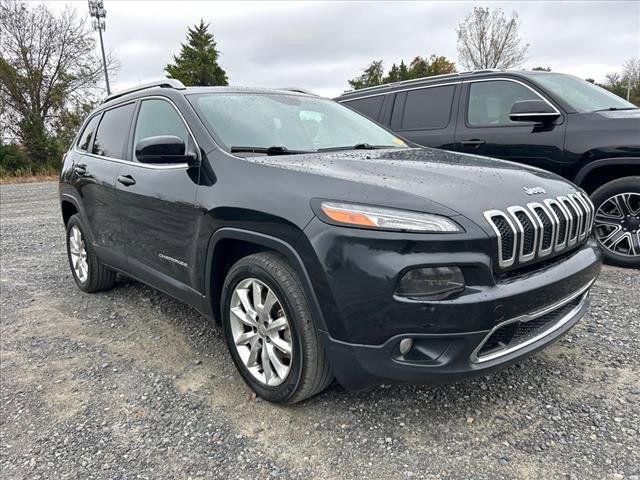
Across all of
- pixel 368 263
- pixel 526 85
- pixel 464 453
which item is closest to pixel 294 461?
pixel 464 453

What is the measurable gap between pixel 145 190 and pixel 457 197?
6.71 ft

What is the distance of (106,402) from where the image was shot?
266cm

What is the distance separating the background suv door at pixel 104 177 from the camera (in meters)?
3.73

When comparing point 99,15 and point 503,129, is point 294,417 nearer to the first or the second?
point 503,129

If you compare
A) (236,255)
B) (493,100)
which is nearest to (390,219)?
(236,255)

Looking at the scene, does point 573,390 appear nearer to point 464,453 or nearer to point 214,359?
point 464,453

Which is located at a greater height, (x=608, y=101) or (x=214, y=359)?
(x=608, y=101)

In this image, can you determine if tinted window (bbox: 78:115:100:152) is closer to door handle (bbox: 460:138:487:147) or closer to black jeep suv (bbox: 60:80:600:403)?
black jeep suv (bbox: 60:80:600:403)

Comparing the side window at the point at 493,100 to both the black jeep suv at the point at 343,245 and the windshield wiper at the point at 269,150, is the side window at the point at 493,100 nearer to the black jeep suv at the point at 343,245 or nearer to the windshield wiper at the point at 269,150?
the black jeep suv at the point at 343,245

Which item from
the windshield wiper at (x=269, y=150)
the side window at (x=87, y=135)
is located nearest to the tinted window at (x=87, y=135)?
the side window at (x=87, y=135)

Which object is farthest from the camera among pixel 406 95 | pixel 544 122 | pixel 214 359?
pixel 406 95

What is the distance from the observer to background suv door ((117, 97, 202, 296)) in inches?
113

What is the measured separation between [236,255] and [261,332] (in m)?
0.49

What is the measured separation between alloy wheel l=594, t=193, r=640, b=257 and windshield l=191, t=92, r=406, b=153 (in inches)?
88.3
